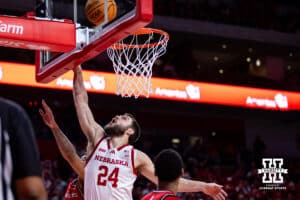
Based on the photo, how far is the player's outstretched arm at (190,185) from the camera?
373 cm

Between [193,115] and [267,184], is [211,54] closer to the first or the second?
[193,115]

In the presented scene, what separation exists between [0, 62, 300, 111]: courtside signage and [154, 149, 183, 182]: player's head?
363 inches

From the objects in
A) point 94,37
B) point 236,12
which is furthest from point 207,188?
point 236,12

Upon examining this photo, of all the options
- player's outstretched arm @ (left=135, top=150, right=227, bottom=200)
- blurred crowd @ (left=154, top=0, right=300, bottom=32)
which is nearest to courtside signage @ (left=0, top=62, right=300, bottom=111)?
blurred crowd @ (left=154, top=0, right=300, bottom=32)

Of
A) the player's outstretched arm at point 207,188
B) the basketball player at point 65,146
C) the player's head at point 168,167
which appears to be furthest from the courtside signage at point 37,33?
the player's head at point 168,167

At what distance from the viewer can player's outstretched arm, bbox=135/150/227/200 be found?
3730mm

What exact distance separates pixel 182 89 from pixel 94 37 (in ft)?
31.6

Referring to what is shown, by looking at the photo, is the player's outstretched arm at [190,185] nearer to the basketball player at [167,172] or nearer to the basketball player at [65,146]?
the basketball player at [65,146]

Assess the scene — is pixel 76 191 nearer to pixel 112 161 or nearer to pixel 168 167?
pixel 112 161

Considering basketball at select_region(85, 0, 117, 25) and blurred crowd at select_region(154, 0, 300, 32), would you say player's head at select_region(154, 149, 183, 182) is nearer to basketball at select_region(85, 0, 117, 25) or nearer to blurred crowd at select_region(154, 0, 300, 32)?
basketball at select_region(85, 0, 117, 25)

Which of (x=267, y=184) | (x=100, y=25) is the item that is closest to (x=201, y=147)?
(x=267, y=184)

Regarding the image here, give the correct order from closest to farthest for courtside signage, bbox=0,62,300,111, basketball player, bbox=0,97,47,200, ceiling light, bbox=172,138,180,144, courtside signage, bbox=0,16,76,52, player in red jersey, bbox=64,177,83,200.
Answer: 1. basketball player, bbox=0,97,47,200
2. courtside signage, bbox=0,16,76,52
3. player in red jersey, bbox=64,177,83,200
4. courtside signage, bbox=0,62,300,111
5. ceiling light, bbox=172,138,180,144

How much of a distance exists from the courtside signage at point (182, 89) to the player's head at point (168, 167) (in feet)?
30.3

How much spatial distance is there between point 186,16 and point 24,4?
466 centimetres
